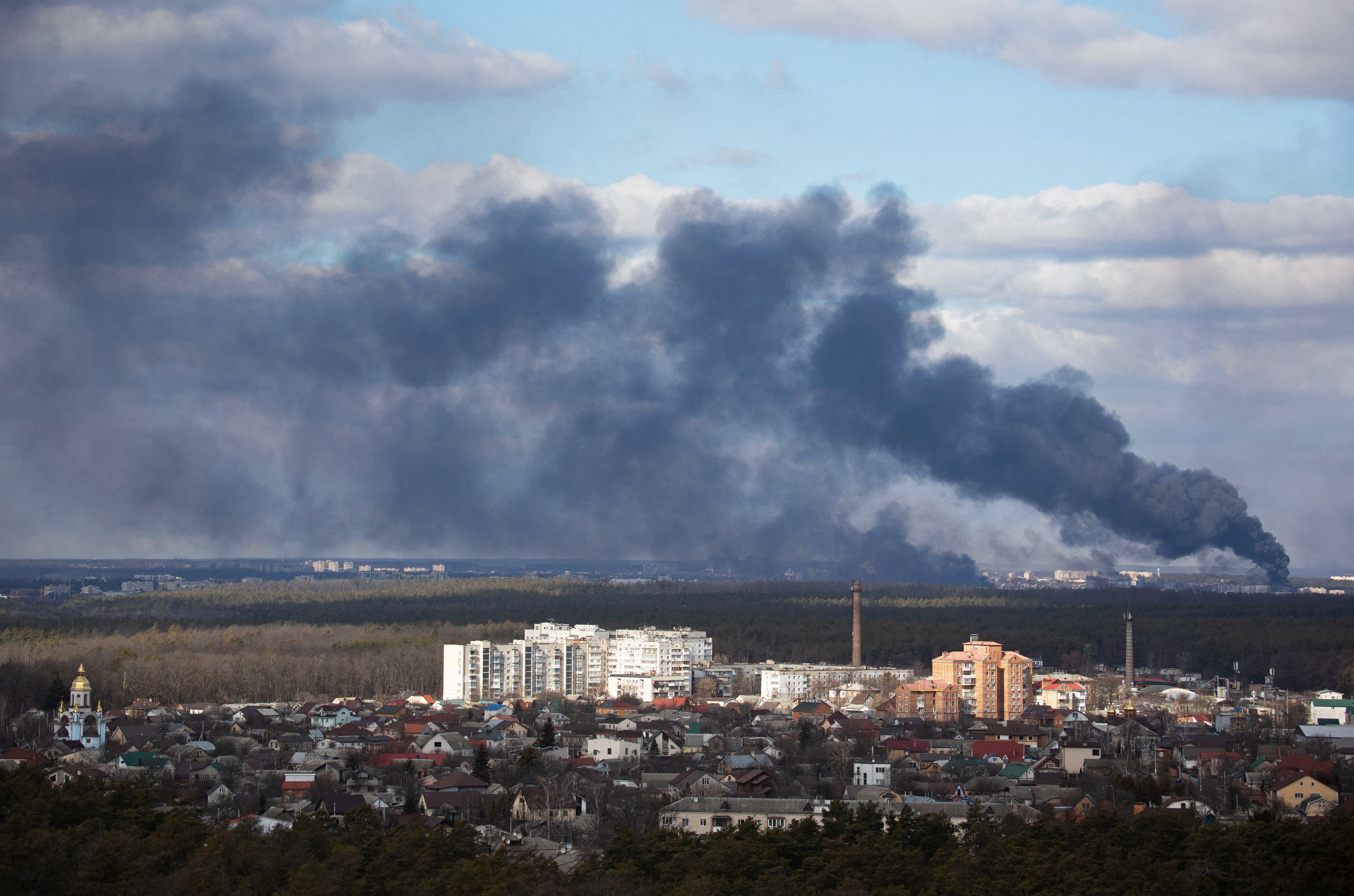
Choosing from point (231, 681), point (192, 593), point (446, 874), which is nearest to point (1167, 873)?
point (446, 874)

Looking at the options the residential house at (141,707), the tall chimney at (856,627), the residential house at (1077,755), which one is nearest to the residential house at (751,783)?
the residential house at (1077,755)

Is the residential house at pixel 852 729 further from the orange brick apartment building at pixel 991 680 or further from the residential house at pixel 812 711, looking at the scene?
the orange brick apartment building at pixel 991 680

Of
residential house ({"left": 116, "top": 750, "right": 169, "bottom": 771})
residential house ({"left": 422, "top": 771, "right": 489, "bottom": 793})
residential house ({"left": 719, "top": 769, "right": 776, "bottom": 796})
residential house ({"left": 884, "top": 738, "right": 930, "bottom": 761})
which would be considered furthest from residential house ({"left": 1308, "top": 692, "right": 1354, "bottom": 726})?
residential house ({"left": 116, "top": 750, "right": 169, "bottom": 771})

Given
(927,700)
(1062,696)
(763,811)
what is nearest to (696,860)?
(763,811)

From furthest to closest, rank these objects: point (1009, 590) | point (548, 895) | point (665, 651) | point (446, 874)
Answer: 1. point (1009, 590)
2. point (665, 651)
3. point (446, 874)
4. point (548, 895)

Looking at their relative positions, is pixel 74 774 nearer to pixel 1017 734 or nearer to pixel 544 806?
pixel 544 806

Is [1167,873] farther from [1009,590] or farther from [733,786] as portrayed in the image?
[1009,590]
